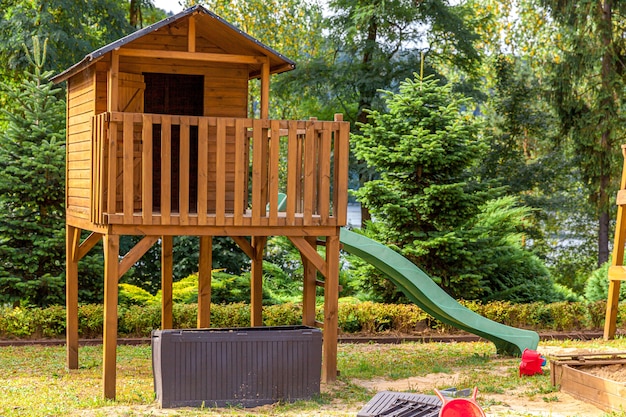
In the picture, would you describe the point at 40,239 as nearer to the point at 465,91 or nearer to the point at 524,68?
the point at 465,91

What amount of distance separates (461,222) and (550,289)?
2.64 meters

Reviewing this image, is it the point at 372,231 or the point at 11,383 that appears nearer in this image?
the point at 11,383

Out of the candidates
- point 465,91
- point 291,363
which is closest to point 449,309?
point 291,363

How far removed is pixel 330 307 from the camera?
991cm

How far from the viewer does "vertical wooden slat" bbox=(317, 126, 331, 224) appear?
31.5 feet

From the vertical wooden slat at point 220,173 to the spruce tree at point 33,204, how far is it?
5838mm

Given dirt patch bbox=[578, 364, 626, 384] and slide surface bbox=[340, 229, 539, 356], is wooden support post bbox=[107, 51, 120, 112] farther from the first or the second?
dirt patch bbox=[578, 364, 626, 384]

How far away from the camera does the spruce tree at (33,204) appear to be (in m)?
14.2

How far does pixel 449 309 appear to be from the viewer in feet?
37.1

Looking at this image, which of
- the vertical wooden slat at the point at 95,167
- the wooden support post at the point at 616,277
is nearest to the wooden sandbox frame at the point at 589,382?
the wooden support post at the point at 616,277

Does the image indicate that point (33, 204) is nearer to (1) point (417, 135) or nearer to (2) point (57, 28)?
A: (1) point (417, 135)

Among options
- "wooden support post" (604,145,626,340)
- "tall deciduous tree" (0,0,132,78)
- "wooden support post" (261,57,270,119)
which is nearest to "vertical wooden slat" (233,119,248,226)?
"wooden support post" (261,57,270,119)

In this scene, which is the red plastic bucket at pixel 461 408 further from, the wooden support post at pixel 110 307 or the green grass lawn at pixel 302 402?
the wooden support post at pixel 110 307

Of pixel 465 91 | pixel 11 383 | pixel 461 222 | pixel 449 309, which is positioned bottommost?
pixel 11 383
